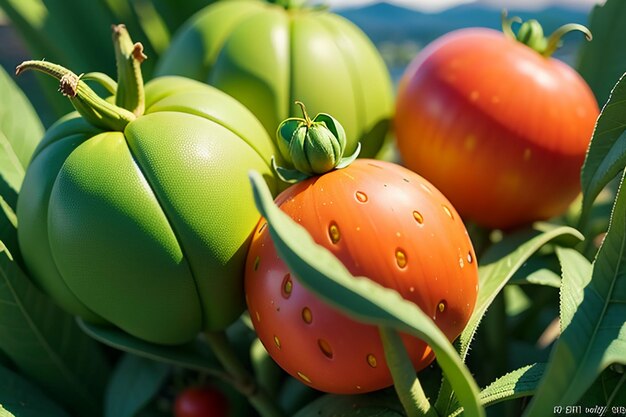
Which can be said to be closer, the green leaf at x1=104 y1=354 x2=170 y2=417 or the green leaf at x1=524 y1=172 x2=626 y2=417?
the green leaf at x1=524 y1=172 x2=626 y2=417

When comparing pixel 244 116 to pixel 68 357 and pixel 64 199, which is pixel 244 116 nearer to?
pixel 64 199

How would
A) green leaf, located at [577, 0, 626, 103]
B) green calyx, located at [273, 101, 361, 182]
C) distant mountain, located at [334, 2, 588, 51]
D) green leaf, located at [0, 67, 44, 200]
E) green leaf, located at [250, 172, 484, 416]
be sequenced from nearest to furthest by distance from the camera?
green leaf, located at [250, 172, 484, 416], green calyx, located at [273, 101, 361, 182], green leaf, located at [0, 67, 44, 200], green leaf, located at [577, 0, 626, 103], distant mountain, located at [334, 2, 588, 51]

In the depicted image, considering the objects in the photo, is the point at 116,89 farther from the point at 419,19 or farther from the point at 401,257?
the point at 419,19

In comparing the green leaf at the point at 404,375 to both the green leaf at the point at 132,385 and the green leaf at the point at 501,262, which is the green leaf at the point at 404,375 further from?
the green leaf at the point at 132,385

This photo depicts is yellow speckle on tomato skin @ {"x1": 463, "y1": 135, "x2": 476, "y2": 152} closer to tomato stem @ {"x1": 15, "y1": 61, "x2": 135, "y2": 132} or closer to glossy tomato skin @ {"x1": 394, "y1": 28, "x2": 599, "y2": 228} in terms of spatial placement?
glossy tomato skin @ {"x1": 394, "y1": 28, "x2": 599, "y2": 228}

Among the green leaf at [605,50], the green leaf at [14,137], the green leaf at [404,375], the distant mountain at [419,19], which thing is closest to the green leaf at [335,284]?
the green leaf at [404,375]

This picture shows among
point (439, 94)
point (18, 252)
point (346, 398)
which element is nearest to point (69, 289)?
point (18, 252)

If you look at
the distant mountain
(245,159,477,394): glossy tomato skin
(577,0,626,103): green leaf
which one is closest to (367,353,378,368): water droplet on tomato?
(245,159,477,394): glossy tomato skin
